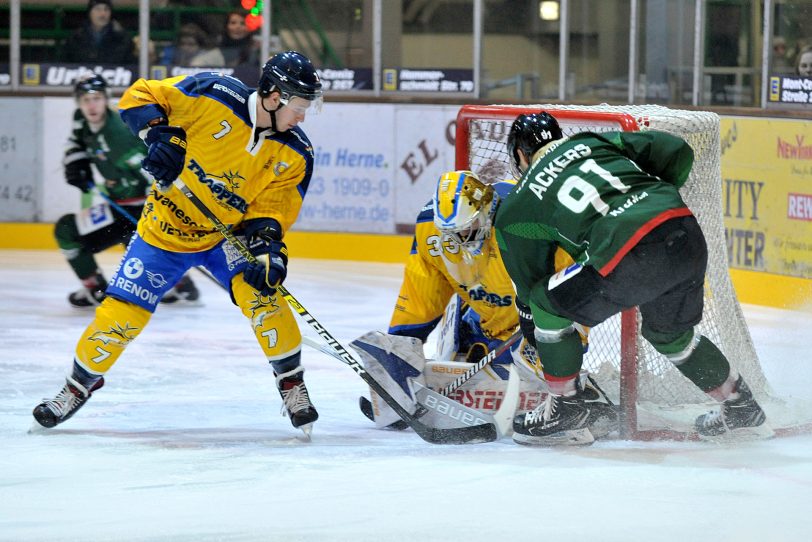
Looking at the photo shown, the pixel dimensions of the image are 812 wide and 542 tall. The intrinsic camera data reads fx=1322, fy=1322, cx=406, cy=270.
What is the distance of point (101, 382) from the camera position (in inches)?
142

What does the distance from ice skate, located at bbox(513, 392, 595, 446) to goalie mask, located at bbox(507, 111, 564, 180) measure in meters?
0.59

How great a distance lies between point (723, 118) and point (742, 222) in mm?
515

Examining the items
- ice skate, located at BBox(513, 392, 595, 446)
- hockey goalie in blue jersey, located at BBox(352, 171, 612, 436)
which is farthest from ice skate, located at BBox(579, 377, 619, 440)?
hockey goalie in blue jersey, located at BBox(352, 171, 612, 436)

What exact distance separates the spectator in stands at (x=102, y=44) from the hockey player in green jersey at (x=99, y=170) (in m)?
Result: 2.59

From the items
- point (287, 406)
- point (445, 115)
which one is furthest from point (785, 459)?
point (445, 115)

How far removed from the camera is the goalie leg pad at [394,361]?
3.60 m

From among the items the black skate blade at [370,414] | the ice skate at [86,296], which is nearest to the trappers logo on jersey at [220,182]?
the black skate blade at [370,414]

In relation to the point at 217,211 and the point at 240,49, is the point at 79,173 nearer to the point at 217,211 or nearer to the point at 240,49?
the point at 217,211

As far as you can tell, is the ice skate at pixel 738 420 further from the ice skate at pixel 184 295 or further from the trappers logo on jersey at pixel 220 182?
the ice skate at pixel 184 295

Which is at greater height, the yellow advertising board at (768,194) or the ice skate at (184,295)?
the yellow advertising board at (768,194)

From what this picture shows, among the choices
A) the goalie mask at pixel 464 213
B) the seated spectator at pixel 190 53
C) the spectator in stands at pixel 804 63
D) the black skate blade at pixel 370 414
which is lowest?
the black skate blade at pixel 370 414

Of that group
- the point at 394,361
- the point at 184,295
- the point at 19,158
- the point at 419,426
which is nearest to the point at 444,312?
the point at 394,361

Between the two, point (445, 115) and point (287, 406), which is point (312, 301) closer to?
point (445, 115)

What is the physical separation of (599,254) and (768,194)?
3248mm
